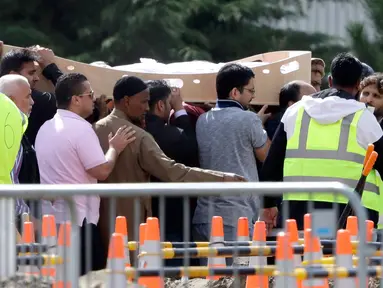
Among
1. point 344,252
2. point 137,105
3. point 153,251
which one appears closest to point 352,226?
point 344,252

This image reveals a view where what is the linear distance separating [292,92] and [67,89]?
1793mm

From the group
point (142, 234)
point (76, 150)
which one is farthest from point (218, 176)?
point (142, 234)

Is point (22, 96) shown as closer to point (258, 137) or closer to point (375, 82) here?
point (258, 137)

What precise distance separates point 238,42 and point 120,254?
14029 mm

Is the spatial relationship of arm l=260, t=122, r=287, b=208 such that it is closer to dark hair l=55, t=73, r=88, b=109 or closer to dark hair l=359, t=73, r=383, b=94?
dark hair l=359, t=73, r=383, b=94

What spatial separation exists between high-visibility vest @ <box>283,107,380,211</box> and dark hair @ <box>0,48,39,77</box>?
2003 mm

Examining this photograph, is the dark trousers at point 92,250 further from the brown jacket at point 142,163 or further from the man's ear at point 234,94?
the man's ear at point 234,94

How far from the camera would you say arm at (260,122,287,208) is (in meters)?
8.41

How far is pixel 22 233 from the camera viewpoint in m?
6.87

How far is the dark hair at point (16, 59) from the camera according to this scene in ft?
29.8

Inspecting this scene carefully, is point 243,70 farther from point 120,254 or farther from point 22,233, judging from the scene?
point 120,254

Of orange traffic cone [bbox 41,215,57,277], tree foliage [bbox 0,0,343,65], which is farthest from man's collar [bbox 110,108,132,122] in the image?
tree foliage [bbox 0,0,343,65]


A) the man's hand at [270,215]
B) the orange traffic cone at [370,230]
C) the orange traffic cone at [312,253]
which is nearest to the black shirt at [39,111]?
the man's hand at [270,215]

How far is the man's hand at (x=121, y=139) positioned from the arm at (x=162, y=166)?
12cm
